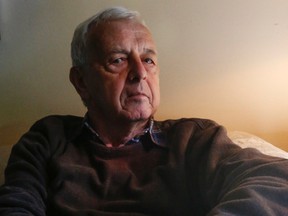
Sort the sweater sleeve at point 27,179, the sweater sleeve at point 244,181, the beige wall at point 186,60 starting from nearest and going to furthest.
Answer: the sweater sleeve at point 244,181 < the sweater sleeve at point 27,179 < the beige wall at point 186,60

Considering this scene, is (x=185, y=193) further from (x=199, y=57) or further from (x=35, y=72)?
(x=35, y=72)

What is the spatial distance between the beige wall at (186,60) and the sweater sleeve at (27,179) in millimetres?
485

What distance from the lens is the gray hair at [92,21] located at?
1.16 meters

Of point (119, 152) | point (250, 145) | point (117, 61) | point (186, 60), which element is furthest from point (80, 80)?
point (250, 145)

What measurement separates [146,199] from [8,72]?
964 millimetres

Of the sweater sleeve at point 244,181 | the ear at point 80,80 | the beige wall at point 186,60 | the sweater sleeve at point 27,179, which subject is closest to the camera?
the sweater sleeve at point 244,181

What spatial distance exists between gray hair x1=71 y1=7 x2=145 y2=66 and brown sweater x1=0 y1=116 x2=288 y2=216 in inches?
10.1

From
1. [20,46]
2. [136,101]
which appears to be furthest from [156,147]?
[20,46]

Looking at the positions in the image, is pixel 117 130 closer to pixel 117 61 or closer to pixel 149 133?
pixel 149 133

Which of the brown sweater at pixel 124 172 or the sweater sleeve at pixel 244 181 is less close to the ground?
the sweater sleeve at pixel 244 181

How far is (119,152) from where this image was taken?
1.10m

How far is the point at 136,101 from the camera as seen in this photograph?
1092 millimetres

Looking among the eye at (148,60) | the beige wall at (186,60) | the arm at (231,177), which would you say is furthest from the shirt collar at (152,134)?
the beige wall at (186,60)

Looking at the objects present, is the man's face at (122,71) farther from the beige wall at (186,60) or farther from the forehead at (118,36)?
the beige wall at (186,60)
